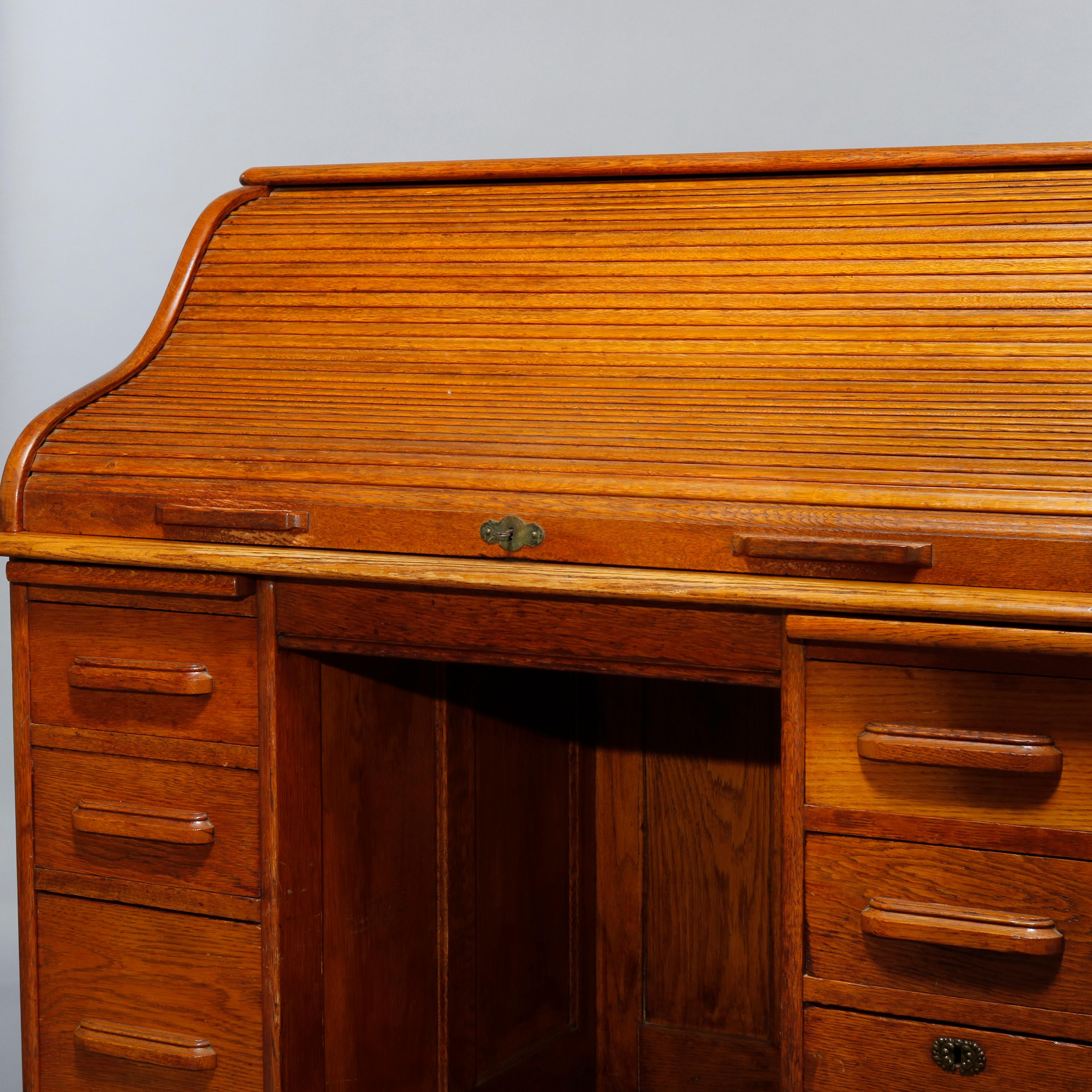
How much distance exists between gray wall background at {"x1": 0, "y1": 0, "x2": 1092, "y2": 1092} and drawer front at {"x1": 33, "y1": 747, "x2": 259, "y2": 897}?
3.23 ft

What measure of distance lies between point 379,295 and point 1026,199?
957 mm

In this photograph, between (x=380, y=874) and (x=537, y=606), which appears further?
(x=380, y=874)

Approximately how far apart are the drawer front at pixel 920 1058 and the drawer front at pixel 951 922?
0.05 metres

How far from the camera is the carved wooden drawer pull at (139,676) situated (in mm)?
2266

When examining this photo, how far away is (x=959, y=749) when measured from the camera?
6.16 ft

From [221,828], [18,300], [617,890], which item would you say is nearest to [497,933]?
[617,890]

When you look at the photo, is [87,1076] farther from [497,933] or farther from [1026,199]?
[1026,199]

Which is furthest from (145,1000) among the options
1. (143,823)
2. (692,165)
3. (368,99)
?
(368,99)

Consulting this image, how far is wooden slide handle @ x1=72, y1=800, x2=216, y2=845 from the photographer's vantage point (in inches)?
89.7

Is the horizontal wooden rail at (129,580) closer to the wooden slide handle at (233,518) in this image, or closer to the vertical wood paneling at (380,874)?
the wooden slide handle at (233,518)

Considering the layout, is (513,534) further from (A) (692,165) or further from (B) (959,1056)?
(B) (959,1056)

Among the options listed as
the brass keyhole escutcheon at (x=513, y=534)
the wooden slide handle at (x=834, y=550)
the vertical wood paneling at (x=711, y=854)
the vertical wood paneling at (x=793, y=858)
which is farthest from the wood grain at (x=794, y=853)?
the vertical wood paneling at (x=711, y=854)

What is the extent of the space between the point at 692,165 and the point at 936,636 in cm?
89

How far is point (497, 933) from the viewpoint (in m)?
2.74
